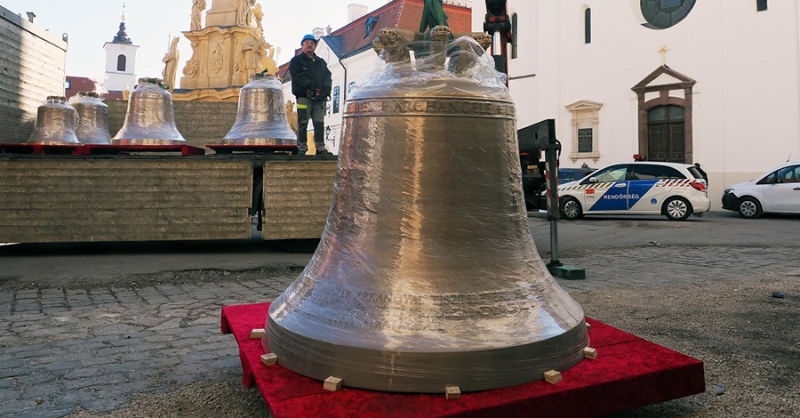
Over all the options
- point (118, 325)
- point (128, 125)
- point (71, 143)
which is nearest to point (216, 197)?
A: point (128, 125)

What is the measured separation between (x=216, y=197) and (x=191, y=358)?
4683 millimetres

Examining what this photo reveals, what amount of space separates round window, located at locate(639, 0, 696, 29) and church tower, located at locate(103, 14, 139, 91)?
77.4 metres

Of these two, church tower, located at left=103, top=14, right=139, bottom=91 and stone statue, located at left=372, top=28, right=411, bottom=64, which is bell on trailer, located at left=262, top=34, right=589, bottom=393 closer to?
stone statue, located at left=372, top=28, right=411, bottom=64

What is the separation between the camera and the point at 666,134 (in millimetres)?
23094

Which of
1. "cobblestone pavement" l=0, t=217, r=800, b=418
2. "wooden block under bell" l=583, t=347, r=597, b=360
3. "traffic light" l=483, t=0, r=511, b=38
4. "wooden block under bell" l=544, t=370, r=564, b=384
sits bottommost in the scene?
"cobblestone pavement" l=0, t=217, r=800, b=418

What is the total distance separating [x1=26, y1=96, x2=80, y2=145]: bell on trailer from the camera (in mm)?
Result: 8039

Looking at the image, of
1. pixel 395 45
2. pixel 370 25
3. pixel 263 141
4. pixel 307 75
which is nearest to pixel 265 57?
pixel 307 75

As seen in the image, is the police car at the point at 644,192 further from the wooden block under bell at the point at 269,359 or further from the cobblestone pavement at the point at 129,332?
the wooden block under bell at the point at 269,359

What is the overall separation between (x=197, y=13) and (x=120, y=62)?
81.8 m

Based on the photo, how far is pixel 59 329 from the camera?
160 inches

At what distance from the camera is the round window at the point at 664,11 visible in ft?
73.6

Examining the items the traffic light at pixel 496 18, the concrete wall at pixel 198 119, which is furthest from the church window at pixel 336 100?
the traffic light at pixel 496 18

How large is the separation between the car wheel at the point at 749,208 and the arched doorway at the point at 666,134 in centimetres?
672

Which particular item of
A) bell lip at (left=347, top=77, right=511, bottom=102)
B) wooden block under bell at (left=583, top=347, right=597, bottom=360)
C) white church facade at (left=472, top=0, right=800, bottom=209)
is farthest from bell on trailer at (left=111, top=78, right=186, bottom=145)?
white church facade at (left=472, top=0, right=800, bottom=209)
